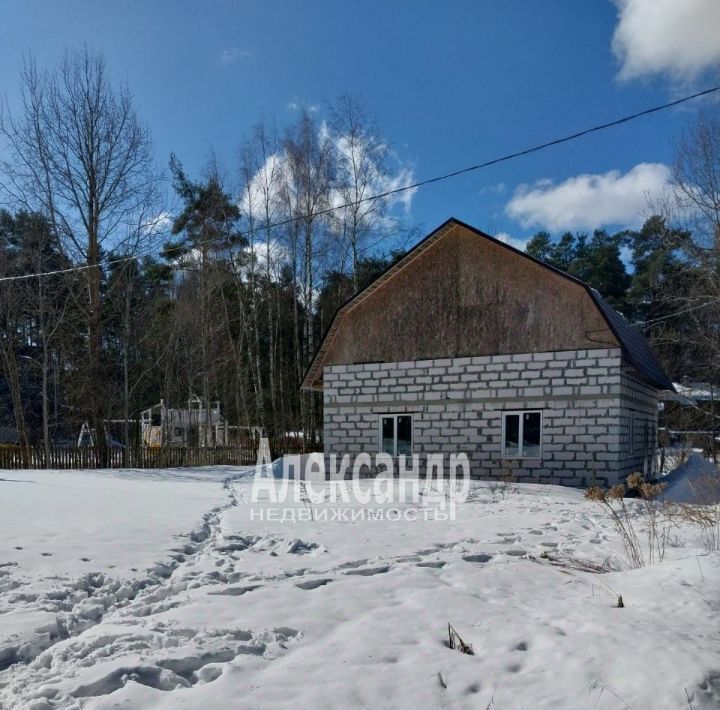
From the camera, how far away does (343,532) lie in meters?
6.39

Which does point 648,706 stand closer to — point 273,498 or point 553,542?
point 553,542

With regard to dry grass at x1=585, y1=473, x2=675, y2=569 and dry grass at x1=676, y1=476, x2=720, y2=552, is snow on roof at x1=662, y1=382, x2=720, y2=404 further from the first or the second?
dry grass at x1=585, y1=473, x2=675, y2=569

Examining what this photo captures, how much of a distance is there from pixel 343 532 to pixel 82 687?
394cm

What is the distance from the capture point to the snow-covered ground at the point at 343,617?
2.66 m

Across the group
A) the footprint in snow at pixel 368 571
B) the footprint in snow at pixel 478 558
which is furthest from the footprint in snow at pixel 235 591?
the footprint in snow at pixel 478 558

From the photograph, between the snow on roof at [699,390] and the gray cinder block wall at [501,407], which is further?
the snow on roof at [699,390]

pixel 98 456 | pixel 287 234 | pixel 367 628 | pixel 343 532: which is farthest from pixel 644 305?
pixel 367 628

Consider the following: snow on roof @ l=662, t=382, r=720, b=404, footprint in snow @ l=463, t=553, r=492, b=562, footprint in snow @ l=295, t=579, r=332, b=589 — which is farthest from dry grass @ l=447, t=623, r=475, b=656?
snow on roof @ l=662, t=382, r=720, b=404

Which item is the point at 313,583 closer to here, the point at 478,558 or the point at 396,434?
the point at 478,558

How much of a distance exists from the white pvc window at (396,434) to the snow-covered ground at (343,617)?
5.94 metres

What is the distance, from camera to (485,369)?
11977mm

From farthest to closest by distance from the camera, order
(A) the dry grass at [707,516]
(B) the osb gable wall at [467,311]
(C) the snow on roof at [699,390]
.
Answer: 1. (C) the snow on roof at [699,390]
2. (B) the osb gable wall at [467,311]
3. (A) the dry grass at [707,516]

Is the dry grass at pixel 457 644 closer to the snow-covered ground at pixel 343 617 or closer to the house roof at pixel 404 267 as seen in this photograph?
the snow-covered ground at pixel 343 617

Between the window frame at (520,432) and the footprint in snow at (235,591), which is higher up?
the window frame at (520,432)
